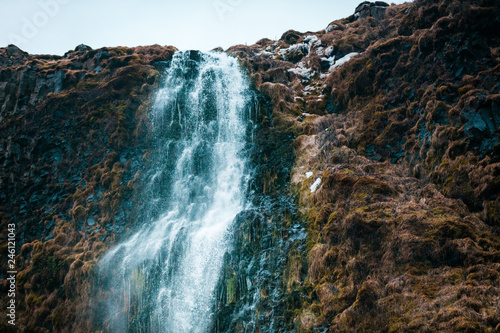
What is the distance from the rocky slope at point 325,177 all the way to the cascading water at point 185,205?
1145 millimetres

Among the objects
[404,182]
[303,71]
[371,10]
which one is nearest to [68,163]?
[303,71]

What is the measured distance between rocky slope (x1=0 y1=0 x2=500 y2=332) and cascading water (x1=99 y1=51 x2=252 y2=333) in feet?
3.76

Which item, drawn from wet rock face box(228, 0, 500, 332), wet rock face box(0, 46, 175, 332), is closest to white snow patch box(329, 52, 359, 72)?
wet rock face box(228, 0, 500, 332)

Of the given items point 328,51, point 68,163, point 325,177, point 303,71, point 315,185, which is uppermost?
point 328,51

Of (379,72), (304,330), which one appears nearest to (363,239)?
(304,330)

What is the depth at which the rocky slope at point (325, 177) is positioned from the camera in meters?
11.4

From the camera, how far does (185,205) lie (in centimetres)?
2108

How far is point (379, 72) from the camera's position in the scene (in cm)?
2141

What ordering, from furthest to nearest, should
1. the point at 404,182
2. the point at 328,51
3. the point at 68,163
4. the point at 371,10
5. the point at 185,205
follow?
the point at 371,10, the point at 328,51, the point at 68,163, the point at 185,205, the point at 404,182

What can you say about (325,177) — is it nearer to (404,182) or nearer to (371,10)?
(404,182)

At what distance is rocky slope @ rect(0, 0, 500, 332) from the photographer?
37.3ft

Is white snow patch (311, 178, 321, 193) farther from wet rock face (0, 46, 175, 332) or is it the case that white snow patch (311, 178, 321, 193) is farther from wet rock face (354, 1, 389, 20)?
wet rock face (354, 1, 389, 20)

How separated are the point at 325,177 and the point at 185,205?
949 centimetres

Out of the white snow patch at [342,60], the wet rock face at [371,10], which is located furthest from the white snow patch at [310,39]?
the white snow patch at [342,60]
